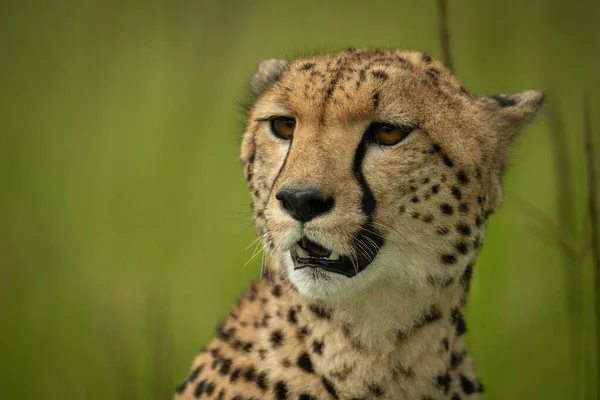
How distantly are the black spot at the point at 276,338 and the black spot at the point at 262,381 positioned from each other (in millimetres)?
66

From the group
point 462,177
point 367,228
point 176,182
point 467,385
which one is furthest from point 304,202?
point 176,182

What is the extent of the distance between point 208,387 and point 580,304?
0.86 meters

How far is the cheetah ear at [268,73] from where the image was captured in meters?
2.20

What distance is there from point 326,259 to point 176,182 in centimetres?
181

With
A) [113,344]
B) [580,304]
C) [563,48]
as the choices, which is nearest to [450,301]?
[580,304]

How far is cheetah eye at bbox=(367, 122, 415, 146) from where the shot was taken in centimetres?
187

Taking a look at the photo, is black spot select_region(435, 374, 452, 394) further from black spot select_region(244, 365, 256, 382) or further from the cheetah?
black spot select_region(244, 365, 256, 382)

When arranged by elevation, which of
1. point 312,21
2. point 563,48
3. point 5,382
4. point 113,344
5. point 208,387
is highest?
point 312,21

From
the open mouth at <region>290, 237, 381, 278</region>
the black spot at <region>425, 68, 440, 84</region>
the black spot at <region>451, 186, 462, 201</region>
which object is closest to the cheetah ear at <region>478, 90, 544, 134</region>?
the black spot at <region>425, 68, 440, 84</region>

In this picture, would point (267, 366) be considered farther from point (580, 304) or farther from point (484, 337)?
point (484, 337)

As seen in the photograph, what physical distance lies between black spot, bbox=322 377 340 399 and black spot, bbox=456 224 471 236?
41 centimetres

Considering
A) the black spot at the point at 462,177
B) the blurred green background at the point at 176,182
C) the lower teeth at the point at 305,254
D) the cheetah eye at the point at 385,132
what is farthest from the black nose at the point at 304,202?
the blurred green background at the point at 176,182

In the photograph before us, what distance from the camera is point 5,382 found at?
3.12 metres

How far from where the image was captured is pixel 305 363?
1.93 metres
